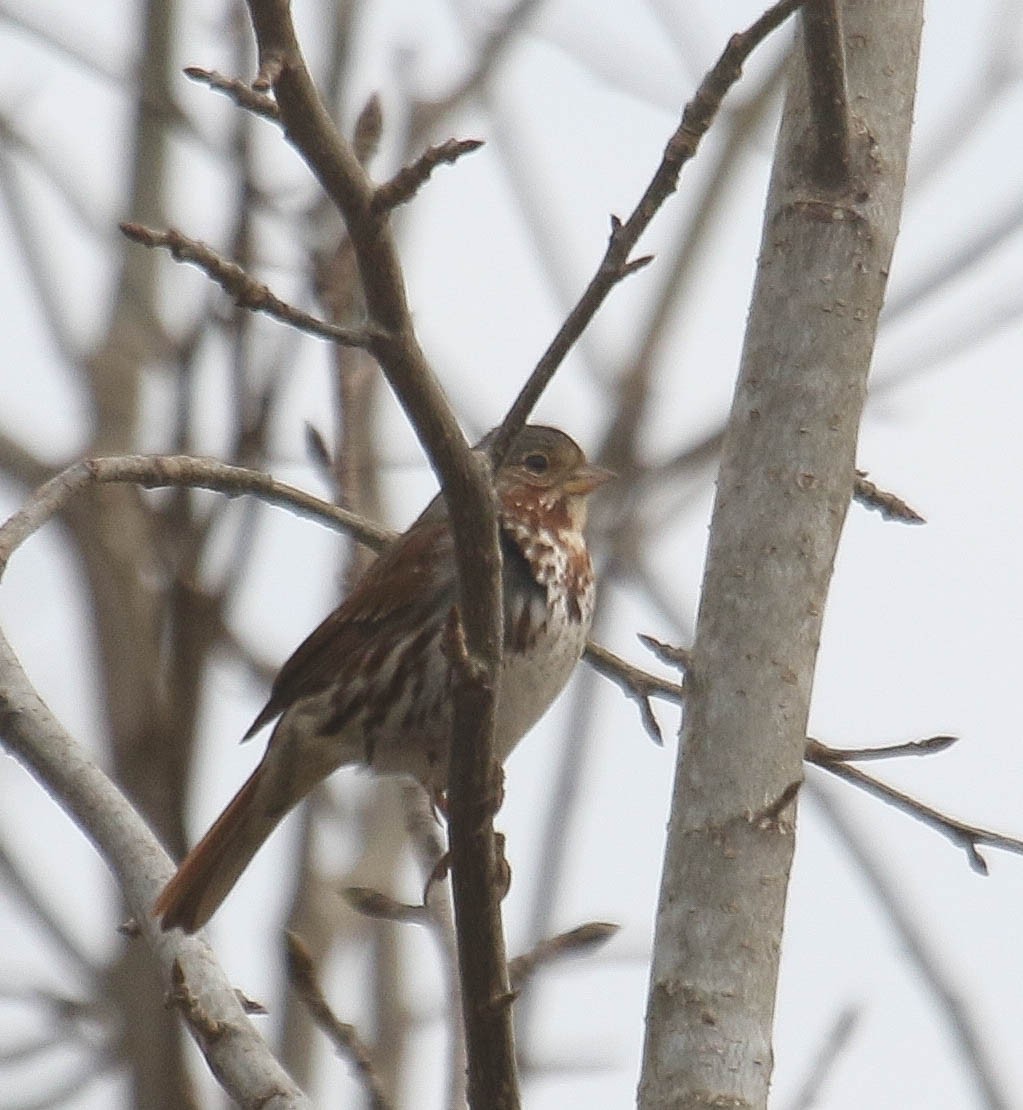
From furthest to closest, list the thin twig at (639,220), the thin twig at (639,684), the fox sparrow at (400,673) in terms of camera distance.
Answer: the fox sparrow at (400,673)
the thin twig at (639,684)
the thin twig at (639,220)

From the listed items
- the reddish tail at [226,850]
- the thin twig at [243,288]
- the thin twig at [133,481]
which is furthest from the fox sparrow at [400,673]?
the thin twig at [243,288]

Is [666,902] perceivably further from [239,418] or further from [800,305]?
[239,418]

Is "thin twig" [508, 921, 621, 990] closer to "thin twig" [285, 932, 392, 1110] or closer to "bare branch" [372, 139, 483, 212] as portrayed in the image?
"thin twig" [285, 932, 392, 1110]

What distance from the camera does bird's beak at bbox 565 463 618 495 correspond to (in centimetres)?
488

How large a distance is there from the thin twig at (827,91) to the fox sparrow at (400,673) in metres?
1.26

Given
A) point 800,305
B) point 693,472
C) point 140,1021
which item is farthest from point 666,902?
point 693,472

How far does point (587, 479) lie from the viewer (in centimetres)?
493

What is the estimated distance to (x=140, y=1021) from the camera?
484cm

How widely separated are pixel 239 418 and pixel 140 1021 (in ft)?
4.75

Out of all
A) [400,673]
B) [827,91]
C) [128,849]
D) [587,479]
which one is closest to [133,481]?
[128,849]

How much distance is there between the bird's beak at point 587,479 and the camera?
16.0ft

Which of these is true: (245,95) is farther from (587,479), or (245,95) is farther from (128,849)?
(587,479)

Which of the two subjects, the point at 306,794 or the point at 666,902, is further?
the point at 306,794

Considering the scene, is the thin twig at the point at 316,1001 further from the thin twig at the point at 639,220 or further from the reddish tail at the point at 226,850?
the thin twig at the point at 639,220
